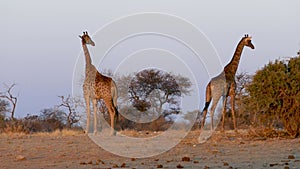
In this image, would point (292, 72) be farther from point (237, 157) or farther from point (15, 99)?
point (15, 99)

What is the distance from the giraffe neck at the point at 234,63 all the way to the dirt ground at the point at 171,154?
240 cm

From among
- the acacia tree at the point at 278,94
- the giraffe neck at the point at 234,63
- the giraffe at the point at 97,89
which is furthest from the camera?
the giraffe neck at the point at 234,63

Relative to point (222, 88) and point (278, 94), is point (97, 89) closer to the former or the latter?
point (222, 88)

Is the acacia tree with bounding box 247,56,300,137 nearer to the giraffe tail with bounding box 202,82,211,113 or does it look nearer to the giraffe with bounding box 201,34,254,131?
the giraffe with bounding box 201,34,254,131

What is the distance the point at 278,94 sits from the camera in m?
15.1

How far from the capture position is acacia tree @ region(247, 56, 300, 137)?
14867 mm

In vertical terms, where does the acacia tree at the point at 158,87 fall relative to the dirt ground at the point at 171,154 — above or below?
above

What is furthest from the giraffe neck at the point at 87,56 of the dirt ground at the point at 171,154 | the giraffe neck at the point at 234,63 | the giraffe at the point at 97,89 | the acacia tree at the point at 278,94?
the acacia tree at the point at 278,94

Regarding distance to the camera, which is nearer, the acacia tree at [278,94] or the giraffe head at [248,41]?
the acacia tree at [278,94]

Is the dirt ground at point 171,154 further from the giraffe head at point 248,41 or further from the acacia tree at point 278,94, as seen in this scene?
the giraffe head at point 248,41

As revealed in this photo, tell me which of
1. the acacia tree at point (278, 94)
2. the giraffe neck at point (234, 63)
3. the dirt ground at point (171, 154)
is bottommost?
the dirt ground at point (171, 154)

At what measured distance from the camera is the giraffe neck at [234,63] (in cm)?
1724

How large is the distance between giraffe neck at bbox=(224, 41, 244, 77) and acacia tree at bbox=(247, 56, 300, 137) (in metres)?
1.57

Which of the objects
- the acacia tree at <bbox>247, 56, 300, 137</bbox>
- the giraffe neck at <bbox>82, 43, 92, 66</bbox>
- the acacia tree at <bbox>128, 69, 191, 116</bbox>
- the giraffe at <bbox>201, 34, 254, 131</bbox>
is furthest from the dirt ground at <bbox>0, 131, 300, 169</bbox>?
the acacia tree at <bbox>128, 69, 191, 116</bbox>
